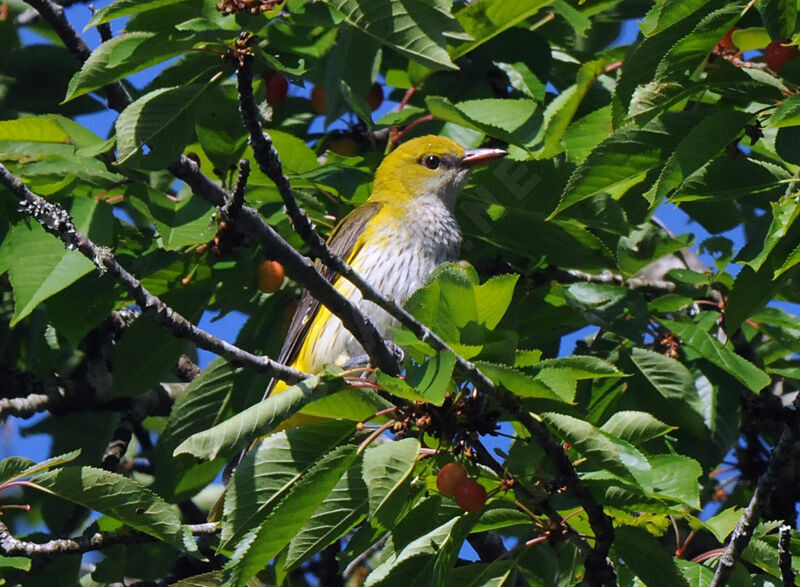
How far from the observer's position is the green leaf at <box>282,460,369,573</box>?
3127 mm

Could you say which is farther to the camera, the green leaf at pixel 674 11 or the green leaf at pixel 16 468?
the green leaf at pixel 16 468

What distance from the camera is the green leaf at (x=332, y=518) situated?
A: 3127 millimetres

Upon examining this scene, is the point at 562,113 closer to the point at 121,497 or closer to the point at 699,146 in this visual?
the point at 699,146

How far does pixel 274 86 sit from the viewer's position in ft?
17.5

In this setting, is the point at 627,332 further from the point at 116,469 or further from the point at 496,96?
the point at 116,469

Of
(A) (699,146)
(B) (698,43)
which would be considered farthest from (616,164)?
(B) (698,43)

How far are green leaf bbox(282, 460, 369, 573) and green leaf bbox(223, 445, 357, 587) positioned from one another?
4.2 inches

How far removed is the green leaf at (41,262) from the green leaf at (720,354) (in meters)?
2.44

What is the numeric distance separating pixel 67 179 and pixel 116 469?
6.48 feet

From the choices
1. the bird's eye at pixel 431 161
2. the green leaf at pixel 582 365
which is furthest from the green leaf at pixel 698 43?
the bird's eye at pixel 431 161

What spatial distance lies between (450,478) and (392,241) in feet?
8.26

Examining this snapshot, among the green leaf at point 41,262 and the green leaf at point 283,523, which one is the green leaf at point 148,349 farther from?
the green leaf at point 283,523

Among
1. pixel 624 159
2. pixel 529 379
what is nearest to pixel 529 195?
pixel 624 159

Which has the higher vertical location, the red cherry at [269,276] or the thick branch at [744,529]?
the red cherry at [269,276]
